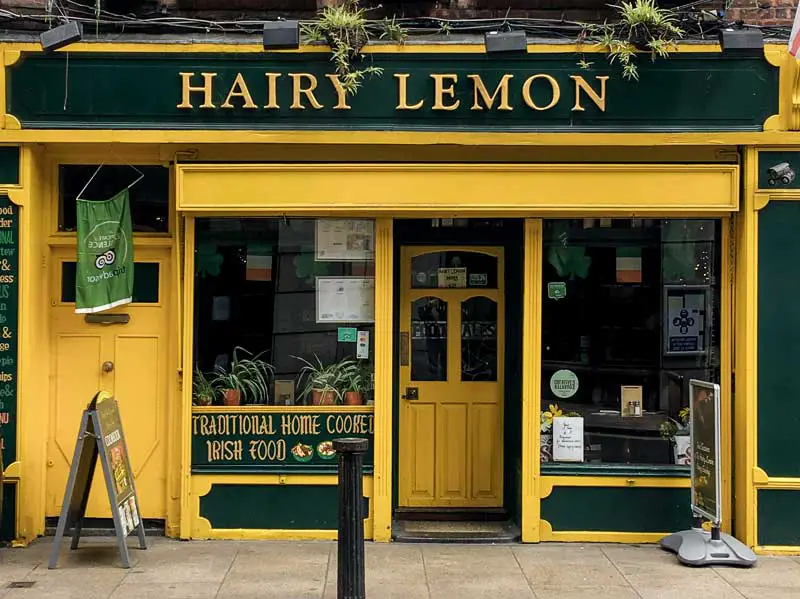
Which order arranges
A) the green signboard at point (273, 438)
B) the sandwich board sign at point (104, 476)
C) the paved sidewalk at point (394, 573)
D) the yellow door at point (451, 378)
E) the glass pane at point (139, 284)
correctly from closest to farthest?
the paved sidewalk at point (394, 573)
the sandwich board sign at point (104, 476)
the green signboard at point (273, 438)
the glass pane at point (139, 284)
the yellow door at point (451, 378)

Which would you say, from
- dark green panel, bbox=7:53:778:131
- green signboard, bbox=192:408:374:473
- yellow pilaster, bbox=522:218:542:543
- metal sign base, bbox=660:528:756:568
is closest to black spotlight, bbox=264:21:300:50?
dark green panel, bbox=7:53:778:131

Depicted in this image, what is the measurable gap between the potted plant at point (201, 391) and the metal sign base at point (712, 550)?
3960mm

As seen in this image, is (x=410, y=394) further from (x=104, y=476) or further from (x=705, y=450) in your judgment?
(x=104, y=476)

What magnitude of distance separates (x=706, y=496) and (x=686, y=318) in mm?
1530

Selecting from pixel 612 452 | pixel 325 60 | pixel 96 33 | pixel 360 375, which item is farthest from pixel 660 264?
pixel 96 33

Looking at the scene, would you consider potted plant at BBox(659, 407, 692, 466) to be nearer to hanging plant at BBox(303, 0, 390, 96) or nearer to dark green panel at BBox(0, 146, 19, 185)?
hanging plant at BBox(303, 0, 390, 96)

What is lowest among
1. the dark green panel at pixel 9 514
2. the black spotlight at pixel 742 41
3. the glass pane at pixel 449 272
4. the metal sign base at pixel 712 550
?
the metal sign base at pixel 712 550

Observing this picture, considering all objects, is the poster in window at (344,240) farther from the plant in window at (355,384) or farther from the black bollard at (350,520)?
the black bollard at (350,520)

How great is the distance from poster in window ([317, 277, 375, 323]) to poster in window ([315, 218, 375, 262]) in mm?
187

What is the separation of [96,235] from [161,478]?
2.10 meters

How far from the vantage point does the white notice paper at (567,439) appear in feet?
25.6

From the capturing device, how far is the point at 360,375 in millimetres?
7820

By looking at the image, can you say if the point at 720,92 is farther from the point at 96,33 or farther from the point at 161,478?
the point at 161,478

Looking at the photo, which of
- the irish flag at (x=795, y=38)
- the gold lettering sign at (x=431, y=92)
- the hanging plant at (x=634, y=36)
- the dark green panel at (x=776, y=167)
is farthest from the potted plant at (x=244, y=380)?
the irish flag at (x=795, y=38)
